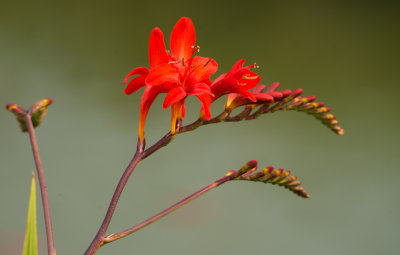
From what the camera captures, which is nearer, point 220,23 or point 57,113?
point 57,113

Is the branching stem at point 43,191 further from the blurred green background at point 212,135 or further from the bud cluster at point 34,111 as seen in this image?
the blurred green background at point 212,135

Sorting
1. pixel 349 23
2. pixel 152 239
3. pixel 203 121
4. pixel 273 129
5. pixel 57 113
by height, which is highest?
pixel 349 23

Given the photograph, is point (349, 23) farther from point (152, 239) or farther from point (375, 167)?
point (152, 239)

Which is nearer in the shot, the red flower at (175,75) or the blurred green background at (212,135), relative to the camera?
the red flower at (175,75)

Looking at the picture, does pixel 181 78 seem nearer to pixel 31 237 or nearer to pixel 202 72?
pixel 202 72

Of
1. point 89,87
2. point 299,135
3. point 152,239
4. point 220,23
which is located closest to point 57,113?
point 89,87

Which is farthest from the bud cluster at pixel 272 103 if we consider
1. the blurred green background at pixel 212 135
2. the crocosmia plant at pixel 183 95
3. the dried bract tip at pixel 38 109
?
the blurred green background at pixel 212 135

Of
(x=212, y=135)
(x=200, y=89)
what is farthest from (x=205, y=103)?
(x=212, y=135)

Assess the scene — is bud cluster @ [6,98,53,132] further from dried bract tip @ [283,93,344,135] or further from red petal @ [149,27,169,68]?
dried bract tip @ [283,93,344,135]

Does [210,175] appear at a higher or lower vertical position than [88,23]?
lower
